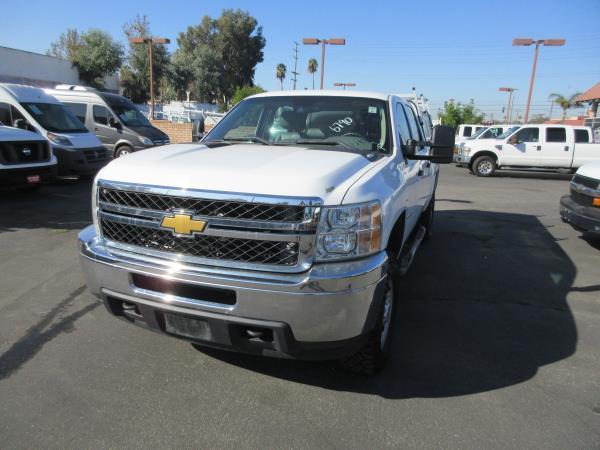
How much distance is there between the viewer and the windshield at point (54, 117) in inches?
436

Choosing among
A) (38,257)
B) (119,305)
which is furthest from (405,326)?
(38,257)

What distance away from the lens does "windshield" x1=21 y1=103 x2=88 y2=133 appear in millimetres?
11086

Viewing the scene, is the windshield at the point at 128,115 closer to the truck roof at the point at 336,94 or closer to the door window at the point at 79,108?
the door window at the point at 79,108

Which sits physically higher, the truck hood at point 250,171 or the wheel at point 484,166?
the truck hood at point 250,171

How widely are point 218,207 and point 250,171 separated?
0.93 ft

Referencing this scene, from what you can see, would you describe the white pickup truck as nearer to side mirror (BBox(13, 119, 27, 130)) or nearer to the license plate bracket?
side mirror (BBox(13, 119, 27, 130))

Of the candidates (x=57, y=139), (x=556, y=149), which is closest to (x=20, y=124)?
(x=57, y=139)

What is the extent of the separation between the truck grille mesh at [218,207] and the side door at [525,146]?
16.4 metres

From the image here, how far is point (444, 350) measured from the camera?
3.51 m

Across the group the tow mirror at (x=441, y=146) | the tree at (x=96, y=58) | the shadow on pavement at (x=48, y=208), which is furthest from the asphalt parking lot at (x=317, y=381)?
the tree at (x=96, y=58)

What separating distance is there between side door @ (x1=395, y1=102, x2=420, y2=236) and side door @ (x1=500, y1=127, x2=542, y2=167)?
1392cm

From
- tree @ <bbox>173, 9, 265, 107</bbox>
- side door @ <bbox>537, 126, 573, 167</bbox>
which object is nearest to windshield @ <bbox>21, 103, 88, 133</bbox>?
side door @ <bbox>537, 126, 573, 167</bbox>

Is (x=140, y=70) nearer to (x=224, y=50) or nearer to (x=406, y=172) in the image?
(x=224, y=50)

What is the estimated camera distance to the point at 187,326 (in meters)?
2.62
